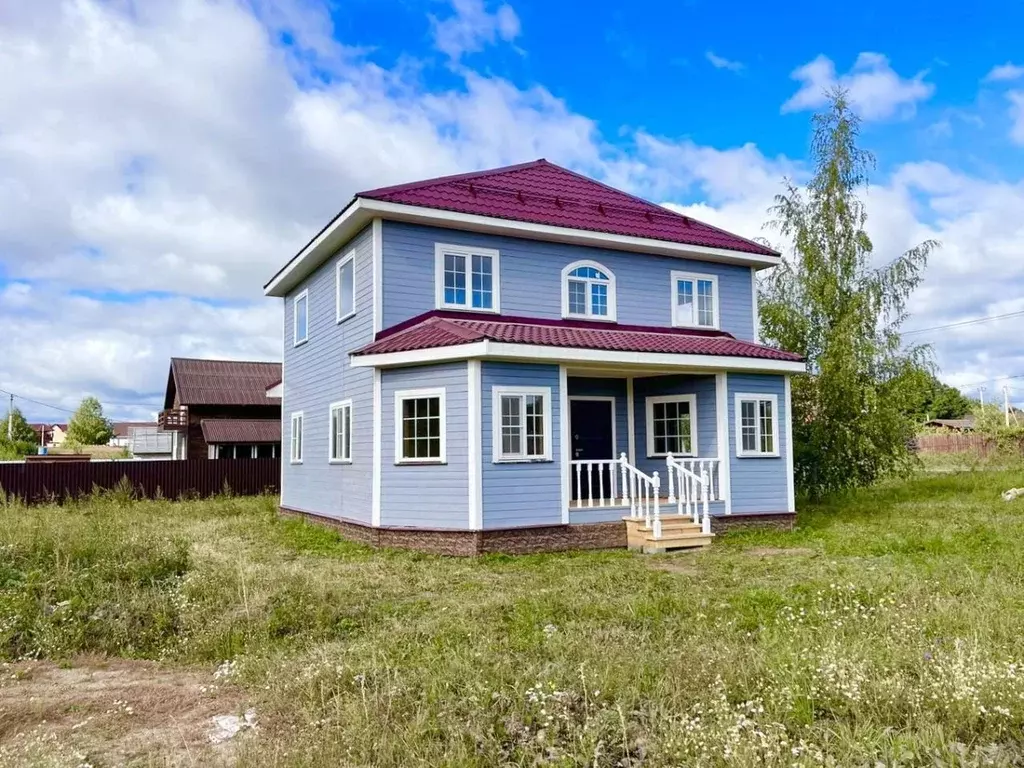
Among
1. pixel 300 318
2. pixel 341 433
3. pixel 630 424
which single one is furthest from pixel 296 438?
pixel 630 424

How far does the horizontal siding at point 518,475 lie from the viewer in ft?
35.0

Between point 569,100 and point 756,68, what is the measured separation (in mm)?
2923

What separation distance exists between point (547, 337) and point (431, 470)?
2.71 m

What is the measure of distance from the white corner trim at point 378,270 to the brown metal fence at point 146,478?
11.7 m

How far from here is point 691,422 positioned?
13070 mm

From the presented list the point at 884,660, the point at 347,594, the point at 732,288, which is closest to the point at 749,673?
the point at 884,660

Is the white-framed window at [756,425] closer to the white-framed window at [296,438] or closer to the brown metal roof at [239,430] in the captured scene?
the white-framed window at [296,438]

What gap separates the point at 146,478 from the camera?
67.0 feet

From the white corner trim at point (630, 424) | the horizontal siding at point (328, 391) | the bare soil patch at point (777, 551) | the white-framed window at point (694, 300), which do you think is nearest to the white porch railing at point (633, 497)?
the white corner trim at point (630, 424)

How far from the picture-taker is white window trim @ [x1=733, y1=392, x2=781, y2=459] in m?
12.7

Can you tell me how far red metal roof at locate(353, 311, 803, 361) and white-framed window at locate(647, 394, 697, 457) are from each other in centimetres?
115

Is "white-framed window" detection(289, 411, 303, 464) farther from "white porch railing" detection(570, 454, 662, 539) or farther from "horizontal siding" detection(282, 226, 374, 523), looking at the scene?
"white porch railing" detection(570, 454, 662, 539)

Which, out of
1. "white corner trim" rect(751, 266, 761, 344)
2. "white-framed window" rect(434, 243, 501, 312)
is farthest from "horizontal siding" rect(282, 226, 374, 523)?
"white corner trim" rect(751, 266, 761, 344)

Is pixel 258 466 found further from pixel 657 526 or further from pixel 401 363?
pixel 657 526
